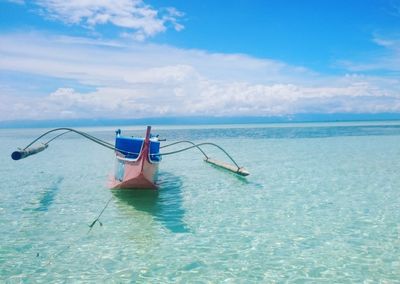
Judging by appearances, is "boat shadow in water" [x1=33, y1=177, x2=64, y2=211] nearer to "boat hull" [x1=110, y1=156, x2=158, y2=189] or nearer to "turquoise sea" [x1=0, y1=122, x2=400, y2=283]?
"turquoise sea" [x1=0, y1=122, x2=400, y2=283]

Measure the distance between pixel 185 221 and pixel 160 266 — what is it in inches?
122

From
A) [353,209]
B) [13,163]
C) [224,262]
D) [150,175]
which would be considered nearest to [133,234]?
[224,262]

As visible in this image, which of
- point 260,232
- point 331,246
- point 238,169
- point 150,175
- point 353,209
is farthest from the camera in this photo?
point 238,169

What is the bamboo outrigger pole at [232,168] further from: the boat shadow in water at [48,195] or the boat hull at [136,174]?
the boat shadow in water at [48,195]

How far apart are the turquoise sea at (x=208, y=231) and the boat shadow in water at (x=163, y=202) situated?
38 mm

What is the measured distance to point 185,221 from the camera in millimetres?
10375

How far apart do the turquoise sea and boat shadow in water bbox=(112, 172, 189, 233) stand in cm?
4

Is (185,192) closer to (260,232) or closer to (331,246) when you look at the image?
Result: (260,232)

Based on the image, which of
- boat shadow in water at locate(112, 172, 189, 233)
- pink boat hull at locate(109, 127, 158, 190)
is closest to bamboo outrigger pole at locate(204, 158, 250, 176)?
boat shadow in water at locate(112, 172, 189, 233)

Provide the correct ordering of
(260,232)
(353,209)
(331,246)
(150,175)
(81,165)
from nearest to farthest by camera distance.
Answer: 1. (331,246)
2. (260,232)
3. (353,209)
4. (150,175)
5. (81,165)

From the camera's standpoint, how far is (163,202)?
13.0 metres

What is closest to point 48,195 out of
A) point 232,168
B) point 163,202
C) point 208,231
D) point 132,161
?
point 132,161

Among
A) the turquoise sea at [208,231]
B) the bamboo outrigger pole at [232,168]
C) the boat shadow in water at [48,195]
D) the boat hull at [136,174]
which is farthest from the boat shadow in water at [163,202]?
the bamboo outrigger pole at [232,168]

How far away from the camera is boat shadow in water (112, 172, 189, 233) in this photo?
10.4 metres
